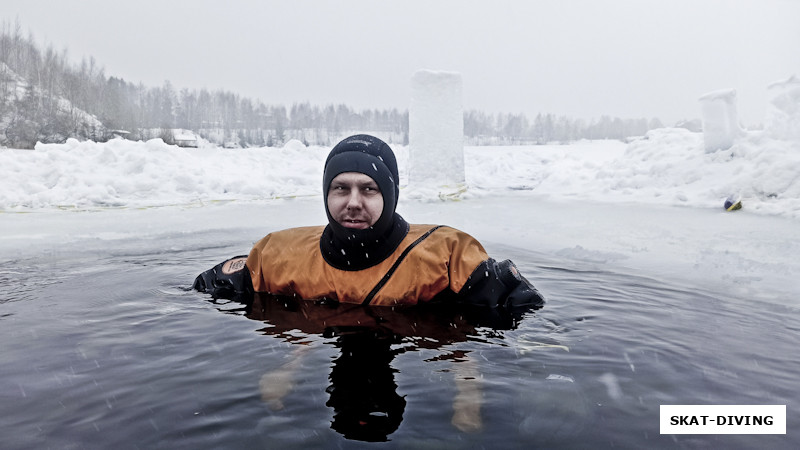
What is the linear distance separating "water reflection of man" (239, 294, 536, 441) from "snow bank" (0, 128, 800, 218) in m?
7.48

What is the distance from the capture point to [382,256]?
342 cm

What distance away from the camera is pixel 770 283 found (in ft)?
14.3

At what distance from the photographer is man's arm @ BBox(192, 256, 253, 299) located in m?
3.94

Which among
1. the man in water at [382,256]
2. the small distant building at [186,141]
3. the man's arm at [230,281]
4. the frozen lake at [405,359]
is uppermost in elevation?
the small distant building at [186,141]

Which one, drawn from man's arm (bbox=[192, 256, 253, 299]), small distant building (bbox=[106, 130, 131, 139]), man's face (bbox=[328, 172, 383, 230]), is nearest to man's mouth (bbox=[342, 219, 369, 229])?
man's face (bbox=[328, 172, 383, 230])

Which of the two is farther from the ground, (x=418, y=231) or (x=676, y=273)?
(x=418, y=231)

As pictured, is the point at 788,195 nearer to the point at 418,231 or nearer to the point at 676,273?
the point at 676,273

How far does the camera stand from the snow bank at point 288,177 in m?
10.1

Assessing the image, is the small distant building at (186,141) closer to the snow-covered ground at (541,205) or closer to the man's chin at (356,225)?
the snow-covered ground at (541,205)

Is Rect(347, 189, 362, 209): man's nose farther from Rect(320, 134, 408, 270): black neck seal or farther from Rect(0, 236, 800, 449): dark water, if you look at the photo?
Rect(0, 236, 800, 449): dark water

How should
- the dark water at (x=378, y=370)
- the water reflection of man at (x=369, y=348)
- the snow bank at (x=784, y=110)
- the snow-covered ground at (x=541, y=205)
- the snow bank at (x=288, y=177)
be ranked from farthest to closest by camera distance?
1. the snow bank at (x=784, y=110)
2. the snow bank at (x=288, y=177)
3. the snow-covered ground at (x=541, y=205)
4. the water reflection of man at (x=369, y=348)
5. the dark water at (x=378, y=370)

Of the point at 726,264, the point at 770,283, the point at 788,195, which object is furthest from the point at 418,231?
the point at 788,195

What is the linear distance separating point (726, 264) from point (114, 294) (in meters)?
5.24

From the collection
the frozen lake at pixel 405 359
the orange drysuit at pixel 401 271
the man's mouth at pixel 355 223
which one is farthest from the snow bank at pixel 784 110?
the man's mouth at pixel 355 223
